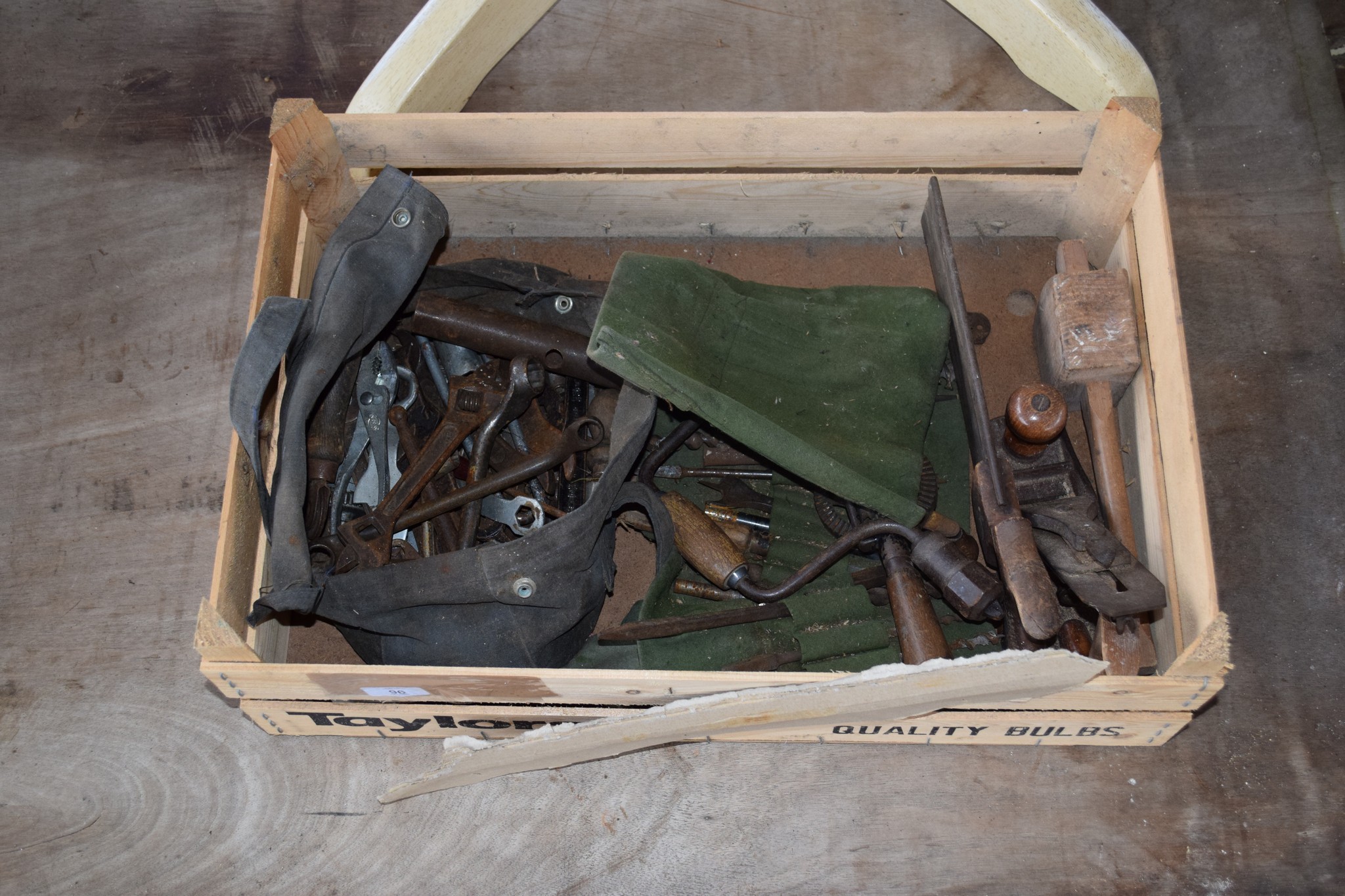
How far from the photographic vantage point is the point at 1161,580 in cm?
158

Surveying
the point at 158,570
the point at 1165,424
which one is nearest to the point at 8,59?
the point at 158,570

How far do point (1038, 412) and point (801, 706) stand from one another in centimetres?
56

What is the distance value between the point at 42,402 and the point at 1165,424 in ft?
6.28

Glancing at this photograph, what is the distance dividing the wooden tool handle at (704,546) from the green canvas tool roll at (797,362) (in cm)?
15

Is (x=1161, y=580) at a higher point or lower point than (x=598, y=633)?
higher

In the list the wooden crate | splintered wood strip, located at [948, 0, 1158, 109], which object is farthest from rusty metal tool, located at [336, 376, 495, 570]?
splintered wood strip, located at [948, 0, 1158, 109]

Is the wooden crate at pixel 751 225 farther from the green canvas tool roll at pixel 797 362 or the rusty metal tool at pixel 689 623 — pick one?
the green canvas tool roll at pixel 797 362

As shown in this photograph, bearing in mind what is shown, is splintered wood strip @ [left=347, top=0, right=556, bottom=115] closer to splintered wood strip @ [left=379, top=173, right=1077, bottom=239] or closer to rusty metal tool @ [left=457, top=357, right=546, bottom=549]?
splintered wood strip @ [left=379, top=173, right=1077, bottom=239]

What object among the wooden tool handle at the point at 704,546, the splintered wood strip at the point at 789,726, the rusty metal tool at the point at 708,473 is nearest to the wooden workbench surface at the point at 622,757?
the splintered wood strip at the point at 789,726

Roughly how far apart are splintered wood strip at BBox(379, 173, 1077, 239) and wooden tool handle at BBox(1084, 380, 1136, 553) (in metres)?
0.37

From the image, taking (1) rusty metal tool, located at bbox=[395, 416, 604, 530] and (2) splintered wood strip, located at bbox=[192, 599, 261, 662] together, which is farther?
(1) rusty metal tool, located at bbox=[395, 416, 604, 530]

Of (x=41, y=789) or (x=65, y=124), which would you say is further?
(x=65, y=124)

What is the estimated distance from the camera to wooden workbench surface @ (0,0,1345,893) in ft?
5.38

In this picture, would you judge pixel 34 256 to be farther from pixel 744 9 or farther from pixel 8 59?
pixel 744 9
